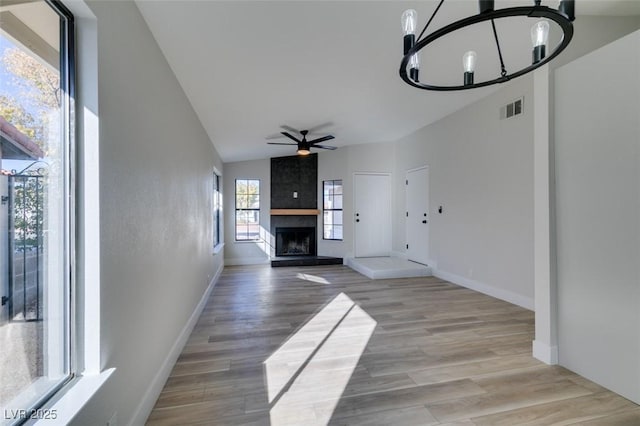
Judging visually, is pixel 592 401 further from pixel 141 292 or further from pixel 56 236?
pixel 56 236

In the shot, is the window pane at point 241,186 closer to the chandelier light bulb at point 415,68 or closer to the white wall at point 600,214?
the chandelier light bulb at point 415,68

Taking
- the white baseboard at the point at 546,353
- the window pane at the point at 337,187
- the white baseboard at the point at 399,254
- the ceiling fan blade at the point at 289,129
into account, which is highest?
the ceiling fan blade at the point at 289,129

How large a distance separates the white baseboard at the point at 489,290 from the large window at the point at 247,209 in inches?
167

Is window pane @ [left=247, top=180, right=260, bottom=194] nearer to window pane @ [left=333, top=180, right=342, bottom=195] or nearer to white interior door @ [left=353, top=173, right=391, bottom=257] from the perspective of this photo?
window pane @ [left=333, top=180, right=342, bottom=195]

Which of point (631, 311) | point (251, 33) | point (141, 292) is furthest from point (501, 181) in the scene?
point (141, 292)

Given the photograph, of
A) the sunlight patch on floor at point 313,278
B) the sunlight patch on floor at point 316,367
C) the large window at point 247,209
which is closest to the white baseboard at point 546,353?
the sunlight patch on floor at point 316,367

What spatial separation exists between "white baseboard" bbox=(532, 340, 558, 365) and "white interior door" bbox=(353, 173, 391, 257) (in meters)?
4.51

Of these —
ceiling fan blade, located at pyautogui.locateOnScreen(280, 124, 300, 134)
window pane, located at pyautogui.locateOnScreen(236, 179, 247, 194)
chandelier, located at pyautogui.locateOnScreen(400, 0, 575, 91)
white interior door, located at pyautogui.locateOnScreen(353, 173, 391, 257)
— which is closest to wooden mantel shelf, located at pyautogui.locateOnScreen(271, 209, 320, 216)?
window pane, located at pyautogui.locateOnScreen(236, 179, 247, 194)

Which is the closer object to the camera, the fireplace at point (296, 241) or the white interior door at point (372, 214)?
the white interior door at point (372, 214)

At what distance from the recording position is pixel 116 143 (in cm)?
139

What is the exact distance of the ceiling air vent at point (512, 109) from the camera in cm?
357

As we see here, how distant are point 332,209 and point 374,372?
16.7ft

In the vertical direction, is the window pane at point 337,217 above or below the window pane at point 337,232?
above

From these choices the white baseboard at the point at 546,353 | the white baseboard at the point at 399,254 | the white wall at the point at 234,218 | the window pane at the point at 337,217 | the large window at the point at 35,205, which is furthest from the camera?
the window pane at the point at 337,217
